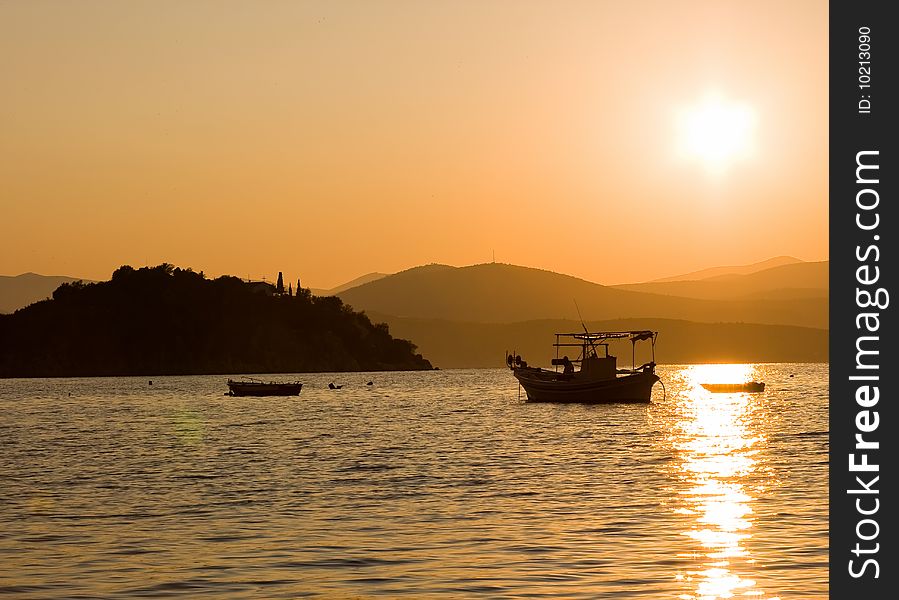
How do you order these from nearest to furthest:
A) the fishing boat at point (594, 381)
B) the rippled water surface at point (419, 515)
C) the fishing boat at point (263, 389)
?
the rippled water surface at point (419, 515), the fishing boat at point (594, 381), the fishing boat at point (263, 389)

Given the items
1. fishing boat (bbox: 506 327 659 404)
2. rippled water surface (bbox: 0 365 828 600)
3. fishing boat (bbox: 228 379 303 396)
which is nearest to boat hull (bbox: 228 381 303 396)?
fishing boat (bbox: 228 379 303 396)

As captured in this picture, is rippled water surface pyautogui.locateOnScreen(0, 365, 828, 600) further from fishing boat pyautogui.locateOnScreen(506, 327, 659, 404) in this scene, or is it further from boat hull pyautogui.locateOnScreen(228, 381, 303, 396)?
boat hull pyautogui.locateOnScreen(228, 381, 303, 396)

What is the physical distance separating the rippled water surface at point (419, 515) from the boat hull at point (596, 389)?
127 feet

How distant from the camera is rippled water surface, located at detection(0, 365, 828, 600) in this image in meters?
28.4

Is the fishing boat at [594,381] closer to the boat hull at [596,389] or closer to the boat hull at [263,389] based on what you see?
the boat hull at [596,389]

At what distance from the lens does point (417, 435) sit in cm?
8788

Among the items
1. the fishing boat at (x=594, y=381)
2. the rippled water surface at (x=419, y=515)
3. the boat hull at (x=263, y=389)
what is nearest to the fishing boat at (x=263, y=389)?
the boat hull at (x=263, y=389)

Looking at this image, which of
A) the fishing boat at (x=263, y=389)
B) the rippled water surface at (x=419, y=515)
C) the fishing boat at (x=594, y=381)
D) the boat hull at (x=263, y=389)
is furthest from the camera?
the boat hull at (x=263, y=389)

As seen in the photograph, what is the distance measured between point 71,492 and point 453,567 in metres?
24.5

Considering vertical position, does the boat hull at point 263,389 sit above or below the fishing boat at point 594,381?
below

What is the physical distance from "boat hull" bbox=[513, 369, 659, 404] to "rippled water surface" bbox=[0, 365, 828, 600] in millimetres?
38696

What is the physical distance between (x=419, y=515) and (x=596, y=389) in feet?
291

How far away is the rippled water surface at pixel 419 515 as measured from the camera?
2839cm
